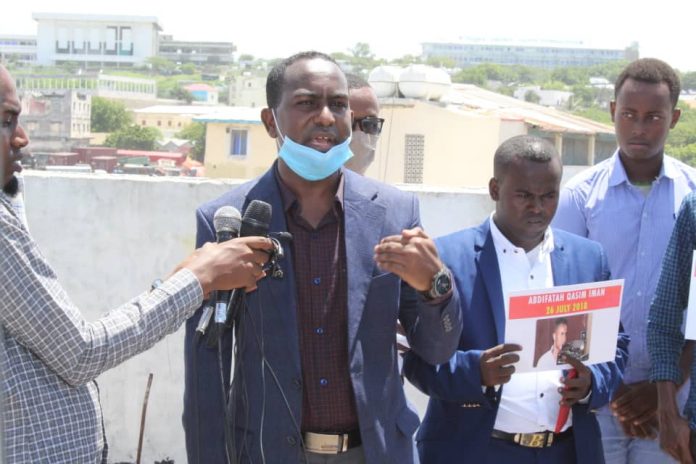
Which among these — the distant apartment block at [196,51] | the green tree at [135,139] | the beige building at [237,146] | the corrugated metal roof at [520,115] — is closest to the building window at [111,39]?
the distant apartment block at [196,51]

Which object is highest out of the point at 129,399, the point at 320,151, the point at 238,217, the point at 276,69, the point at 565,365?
the point at 276,69

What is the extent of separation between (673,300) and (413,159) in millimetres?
29612

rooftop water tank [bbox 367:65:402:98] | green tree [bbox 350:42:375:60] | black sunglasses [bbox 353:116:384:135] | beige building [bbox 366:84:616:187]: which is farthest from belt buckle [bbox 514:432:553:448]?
green tree [bbox 350:42:375:60]

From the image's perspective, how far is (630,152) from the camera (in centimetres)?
444

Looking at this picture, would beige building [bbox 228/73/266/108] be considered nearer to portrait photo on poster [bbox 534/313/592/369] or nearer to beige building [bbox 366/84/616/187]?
beige building [bbox 366/84/616/187]

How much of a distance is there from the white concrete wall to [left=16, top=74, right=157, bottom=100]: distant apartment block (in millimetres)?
76972

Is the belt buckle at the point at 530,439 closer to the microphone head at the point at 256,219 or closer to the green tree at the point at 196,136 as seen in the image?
the microphone head at the point at 256,219

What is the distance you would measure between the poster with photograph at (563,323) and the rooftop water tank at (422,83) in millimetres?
25047

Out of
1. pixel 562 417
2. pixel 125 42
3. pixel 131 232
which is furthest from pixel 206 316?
pixel 125 42

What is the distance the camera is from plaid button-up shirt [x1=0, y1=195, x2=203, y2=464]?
8.30ft

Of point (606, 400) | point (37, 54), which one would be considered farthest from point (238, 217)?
point (37, 54)

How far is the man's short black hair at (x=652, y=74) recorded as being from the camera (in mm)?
4461

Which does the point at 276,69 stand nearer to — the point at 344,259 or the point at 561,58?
the point at 344,259

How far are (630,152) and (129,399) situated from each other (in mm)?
3342
